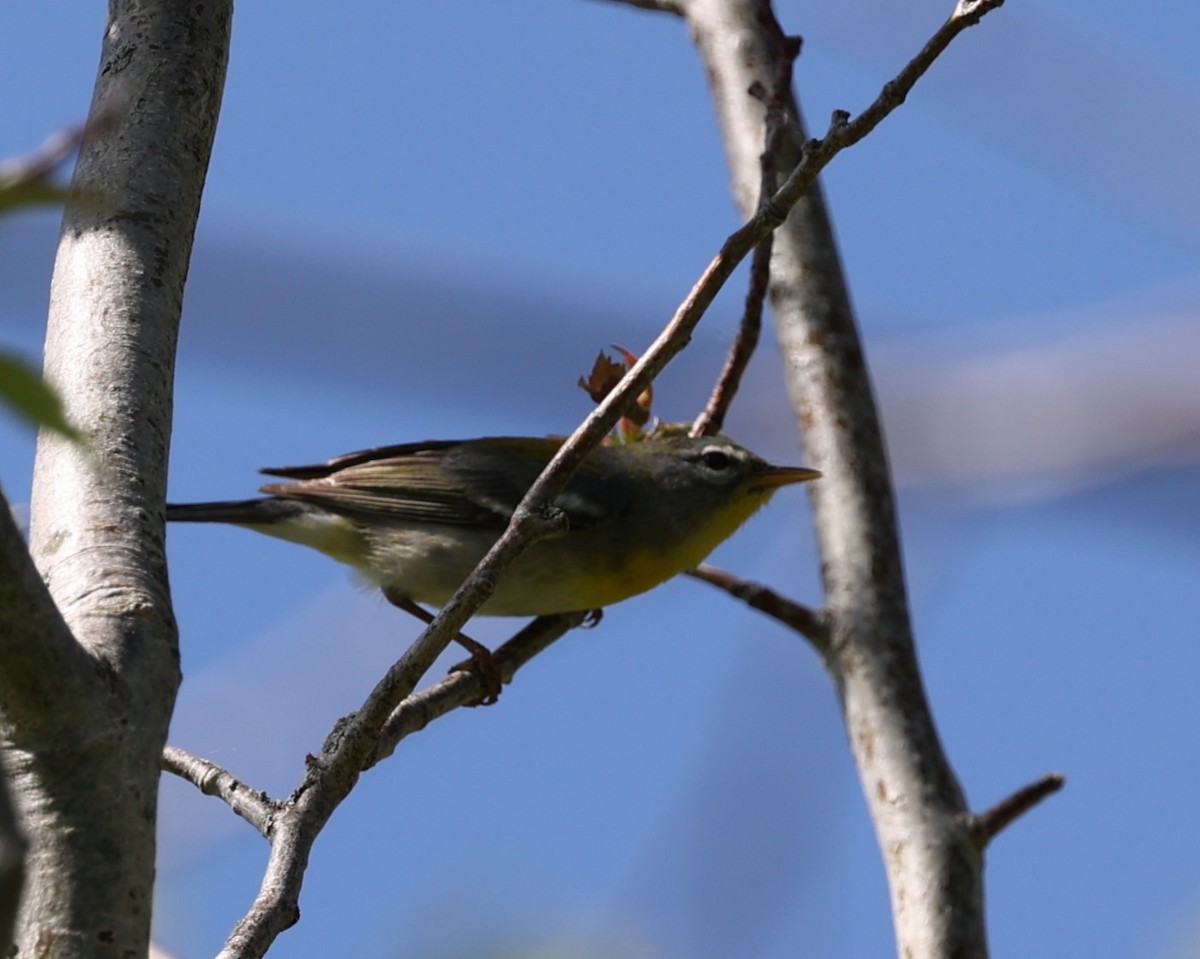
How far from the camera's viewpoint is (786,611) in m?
4.49

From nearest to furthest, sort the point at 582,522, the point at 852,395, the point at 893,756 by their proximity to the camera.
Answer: the point at 893,756 < the point at 852,395 < the point at 582,522

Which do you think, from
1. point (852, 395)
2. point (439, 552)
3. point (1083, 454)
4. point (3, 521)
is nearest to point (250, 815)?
point (3, 521)

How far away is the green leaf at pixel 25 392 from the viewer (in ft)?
3.86

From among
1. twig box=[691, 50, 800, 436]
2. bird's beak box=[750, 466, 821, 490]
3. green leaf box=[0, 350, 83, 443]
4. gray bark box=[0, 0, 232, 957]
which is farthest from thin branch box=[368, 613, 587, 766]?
green leaf box=[0, 350, 83, 443]

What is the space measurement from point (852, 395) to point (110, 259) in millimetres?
2772

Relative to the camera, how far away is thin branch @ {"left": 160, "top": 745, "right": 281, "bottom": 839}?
2574 millimetres

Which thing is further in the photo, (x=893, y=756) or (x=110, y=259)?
(x=893, y=756)

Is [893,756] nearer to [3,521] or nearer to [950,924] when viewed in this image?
[950,924]

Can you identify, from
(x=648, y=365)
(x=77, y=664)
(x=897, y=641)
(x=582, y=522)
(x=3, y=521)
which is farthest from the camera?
(x=582, y=522)

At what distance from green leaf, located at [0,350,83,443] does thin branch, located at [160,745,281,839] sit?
1.29 m

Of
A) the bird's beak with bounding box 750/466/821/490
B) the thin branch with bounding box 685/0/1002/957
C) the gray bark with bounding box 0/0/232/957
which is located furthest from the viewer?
the bird's beak with bounding box 750/466/821/490

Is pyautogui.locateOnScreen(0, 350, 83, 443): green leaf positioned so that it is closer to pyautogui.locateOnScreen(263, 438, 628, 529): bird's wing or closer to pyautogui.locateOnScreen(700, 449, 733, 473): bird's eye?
pyautogui.locateOnScreen(263, 438, 628, 529): bird's wing

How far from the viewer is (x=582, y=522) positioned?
613 cm

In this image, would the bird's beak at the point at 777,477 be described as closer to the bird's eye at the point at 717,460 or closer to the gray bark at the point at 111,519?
the bird's eye at the point at 717,460
